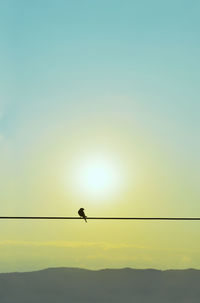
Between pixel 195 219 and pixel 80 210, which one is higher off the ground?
pixel 80 210

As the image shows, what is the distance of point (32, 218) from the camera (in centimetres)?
3175

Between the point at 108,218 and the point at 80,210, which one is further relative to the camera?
the point at 80,210

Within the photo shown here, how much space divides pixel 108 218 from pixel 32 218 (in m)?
3.48

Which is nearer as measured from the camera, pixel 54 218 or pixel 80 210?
pixel 54 218

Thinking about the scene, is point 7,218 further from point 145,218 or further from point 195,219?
point 195,219

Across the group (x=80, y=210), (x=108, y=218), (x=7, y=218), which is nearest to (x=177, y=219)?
(x=108, y=218)

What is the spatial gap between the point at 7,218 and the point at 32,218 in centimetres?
117

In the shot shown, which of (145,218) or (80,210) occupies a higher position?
(80,210)

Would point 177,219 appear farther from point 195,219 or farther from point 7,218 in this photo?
point 7,218

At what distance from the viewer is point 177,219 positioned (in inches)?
1244

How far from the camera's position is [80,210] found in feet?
214

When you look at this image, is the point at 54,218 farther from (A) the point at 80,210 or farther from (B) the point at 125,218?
(A) the point at 80,210

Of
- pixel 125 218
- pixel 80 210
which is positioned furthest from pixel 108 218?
pixel 80 210

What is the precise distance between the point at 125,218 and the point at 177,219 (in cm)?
238
